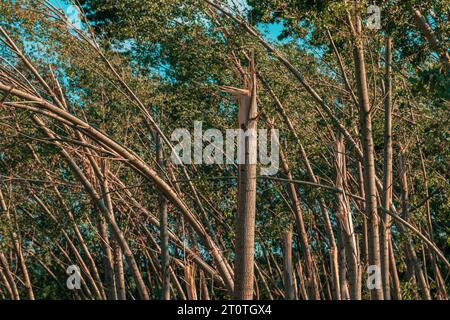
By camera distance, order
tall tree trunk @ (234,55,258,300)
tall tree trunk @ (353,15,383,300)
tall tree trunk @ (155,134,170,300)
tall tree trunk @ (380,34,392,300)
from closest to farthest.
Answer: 1. tall tree trunk @ (234,55,258,300)
2. tall tree trunk @ (353,15,383,300)
3. tall tree trunk @ (380,34,392,300)
4. tall tree trunk @ (155,134,170,300)

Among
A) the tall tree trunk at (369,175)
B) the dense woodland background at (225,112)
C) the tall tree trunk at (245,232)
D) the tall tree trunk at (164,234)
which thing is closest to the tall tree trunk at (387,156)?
the dense woodland background at (225,112)

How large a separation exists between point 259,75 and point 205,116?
7.42ft

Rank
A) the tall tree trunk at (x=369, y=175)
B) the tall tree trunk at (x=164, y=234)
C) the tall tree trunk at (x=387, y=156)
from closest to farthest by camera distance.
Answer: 1. the tall tree trunk at (x=369, y=175)
2. the tall tree trunk at (x=387, y=156)
3. the tall tree trunk at (x=164, y=234)

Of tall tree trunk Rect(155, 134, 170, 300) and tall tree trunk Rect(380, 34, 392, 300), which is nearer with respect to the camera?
tall tree trunk Rect(380, 34, 392, 300)

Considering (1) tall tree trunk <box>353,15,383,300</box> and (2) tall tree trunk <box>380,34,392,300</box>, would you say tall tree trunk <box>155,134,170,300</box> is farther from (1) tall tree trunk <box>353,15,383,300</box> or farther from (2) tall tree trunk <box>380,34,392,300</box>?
(2) tall tree trunk <box>380,34,392,300</box>

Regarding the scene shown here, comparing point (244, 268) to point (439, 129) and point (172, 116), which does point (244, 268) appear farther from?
point (172, 116)

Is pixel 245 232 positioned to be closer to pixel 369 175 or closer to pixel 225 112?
pixel 369 175

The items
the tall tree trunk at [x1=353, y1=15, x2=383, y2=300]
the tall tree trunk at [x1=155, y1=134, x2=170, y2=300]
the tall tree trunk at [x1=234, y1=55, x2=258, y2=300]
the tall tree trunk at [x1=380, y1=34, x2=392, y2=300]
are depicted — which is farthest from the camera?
the tall tree trunk at [x1=155, y1=134, x2=170, y2=300]

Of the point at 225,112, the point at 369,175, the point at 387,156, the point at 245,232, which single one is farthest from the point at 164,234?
the point at 245,232

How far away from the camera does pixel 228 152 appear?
18.9m

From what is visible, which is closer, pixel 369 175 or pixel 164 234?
pixel 369 175

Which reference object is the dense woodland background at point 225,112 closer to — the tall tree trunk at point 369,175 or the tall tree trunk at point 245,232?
the tall tree trunk at point 369,175

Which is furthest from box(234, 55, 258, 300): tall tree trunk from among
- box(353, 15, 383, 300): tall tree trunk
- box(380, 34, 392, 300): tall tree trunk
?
box(380, 34, 392, 300): tall tree trunk

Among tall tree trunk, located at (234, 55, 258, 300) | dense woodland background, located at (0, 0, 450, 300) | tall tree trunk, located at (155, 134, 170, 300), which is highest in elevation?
dense woodland background, located at (0, 0, 450, 300)
